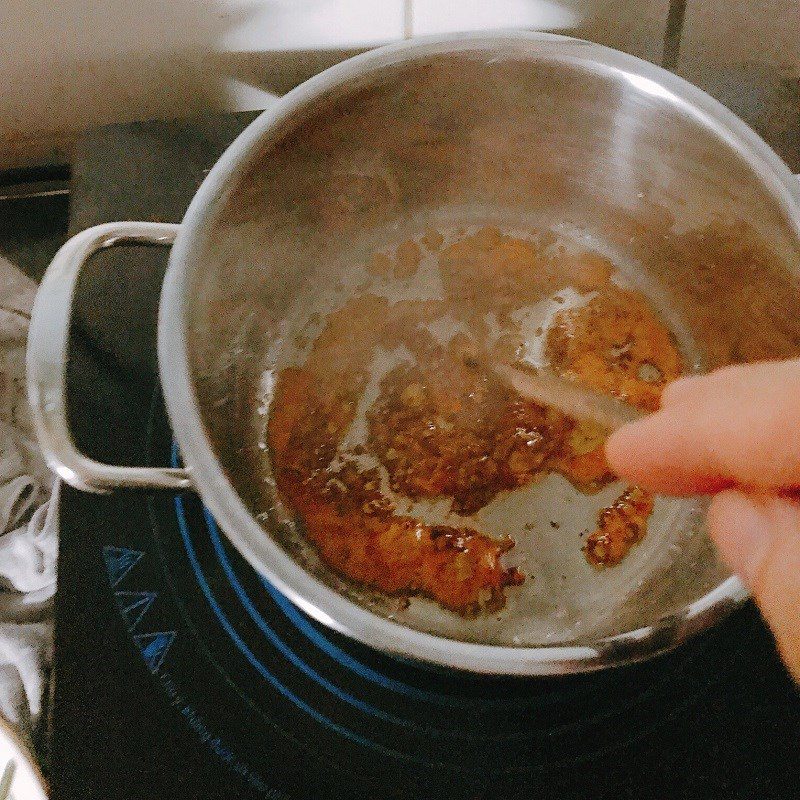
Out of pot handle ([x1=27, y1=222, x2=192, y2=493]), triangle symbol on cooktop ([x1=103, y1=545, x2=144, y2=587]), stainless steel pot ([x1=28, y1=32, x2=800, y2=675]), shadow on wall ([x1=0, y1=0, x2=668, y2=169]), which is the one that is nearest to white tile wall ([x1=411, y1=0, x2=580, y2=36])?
shadow on wall ([x1=0, y1=0, x2=668, y2=169])

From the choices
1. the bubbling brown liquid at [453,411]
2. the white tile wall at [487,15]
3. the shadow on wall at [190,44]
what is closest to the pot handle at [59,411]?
the bubbling brown liquid at [453,411]

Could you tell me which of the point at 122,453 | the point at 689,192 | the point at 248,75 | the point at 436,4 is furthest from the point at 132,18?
the point at 689,192

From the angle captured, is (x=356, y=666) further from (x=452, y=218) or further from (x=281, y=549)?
(x=452, y=218)

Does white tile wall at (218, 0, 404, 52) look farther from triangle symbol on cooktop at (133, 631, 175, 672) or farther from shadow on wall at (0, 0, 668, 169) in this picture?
triangle symbol on cooktop at (133, 631, 175, 672)

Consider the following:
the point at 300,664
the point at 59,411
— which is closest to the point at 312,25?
the point at 59,411

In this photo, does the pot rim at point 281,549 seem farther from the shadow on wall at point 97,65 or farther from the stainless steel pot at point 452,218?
the shadow on wall at point 97,65

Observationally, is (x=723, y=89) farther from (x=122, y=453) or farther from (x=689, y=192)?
(x=122, y=453)
